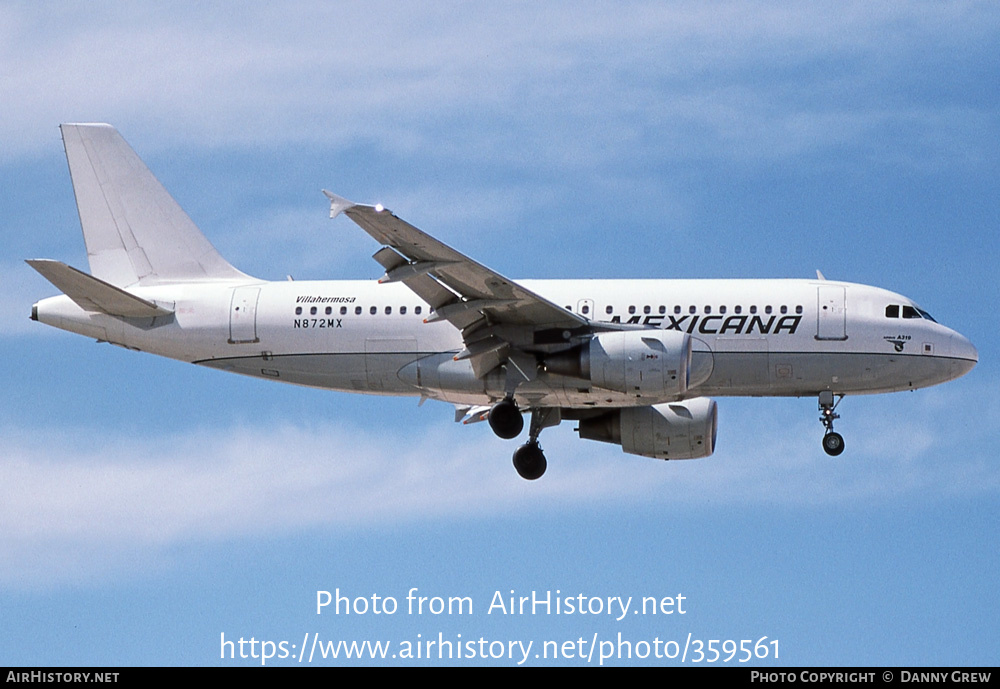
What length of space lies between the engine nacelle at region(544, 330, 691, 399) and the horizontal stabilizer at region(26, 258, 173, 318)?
35.6ft

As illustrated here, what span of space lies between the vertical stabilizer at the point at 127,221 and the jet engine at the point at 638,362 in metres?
10.4

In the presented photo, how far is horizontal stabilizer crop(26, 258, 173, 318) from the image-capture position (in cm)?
3700

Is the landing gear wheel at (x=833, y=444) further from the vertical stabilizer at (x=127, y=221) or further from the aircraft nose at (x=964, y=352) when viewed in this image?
the vertical stabilizer at (x=127, y=221)

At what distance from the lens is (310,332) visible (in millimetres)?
38562

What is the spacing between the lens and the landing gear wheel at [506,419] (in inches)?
1452

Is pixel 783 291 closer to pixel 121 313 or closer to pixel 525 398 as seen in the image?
pixel 525 398

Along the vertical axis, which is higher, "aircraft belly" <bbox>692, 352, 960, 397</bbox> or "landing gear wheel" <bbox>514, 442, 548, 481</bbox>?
"aircraft belly" <bbox>692, 352, 960, 397</bbox>

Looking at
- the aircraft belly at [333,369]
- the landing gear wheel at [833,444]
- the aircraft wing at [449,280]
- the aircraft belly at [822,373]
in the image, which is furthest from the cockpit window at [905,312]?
the aircraft belly at [333,369]

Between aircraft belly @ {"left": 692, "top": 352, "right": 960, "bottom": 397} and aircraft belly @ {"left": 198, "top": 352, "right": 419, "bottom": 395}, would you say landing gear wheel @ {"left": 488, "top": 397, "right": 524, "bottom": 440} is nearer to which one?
aircraft belly @ {"left": 198, "top": 352, "right": 419, "bottom": 395}

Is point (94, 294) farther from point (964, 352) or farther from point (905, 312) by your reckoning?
point (964, 352)

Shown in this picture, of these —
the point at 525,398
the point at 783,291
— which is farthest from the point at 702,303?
the point at 525,398

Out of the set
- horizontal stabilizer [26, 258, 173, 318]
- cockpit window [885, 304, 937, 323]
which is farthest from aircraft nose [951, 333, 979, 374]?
horizontal stabilizer [26, 258, 173, 318]

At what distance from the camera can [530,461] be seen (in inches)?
1553

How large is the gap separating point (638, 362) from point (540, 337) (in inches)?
102
